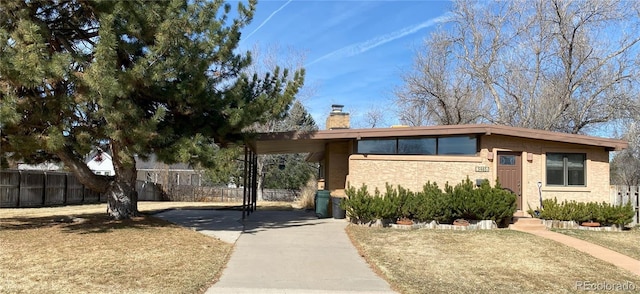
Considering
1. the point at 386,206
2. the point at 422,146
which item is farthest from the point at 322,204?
the point at 422,146

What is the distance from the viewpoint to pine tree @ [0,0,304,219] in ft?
31.8

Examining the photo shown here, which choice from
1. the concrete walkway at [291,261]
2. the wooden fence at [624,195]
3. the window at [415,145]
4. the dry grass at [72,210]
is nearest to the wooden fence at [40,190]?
the dry grass at [72,210]

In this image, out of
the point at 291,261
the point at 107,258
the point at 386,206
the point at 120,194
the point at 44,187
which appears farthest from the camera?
the point at 44,187

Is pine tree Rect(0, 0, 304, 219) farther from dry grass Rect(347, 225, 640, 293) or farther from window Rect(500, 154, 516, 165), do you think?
window Rect(500, 154, 516, 165)

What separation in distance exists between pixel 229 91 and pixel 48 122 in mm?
4407

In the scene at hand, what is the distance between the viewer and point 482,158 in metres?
15.5

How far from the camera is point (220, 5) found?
41.2 ft

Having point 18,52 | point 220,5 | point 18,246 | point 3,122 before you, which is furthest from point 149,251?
point 220,5

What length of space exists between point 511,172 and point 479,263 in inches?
291

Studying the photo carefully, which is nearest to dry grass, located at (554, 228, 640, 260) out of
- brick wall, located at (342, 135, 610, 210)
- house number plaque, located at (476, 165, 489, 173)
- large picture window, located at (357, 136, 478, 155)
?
brick wall, located at (342, 135, 610, 210)

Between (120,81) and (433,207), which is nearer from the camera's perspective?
(120,81)

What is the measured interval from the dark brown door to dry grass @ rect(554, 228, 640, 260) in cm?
218

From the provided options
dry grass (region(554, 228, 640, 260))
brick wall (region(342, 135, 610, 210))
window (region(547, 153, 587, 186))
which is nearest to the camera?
dry grass (region(554, 228, 640, 260))

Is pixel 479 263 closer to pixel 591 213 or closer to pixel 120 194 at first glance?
pixel 591 213
